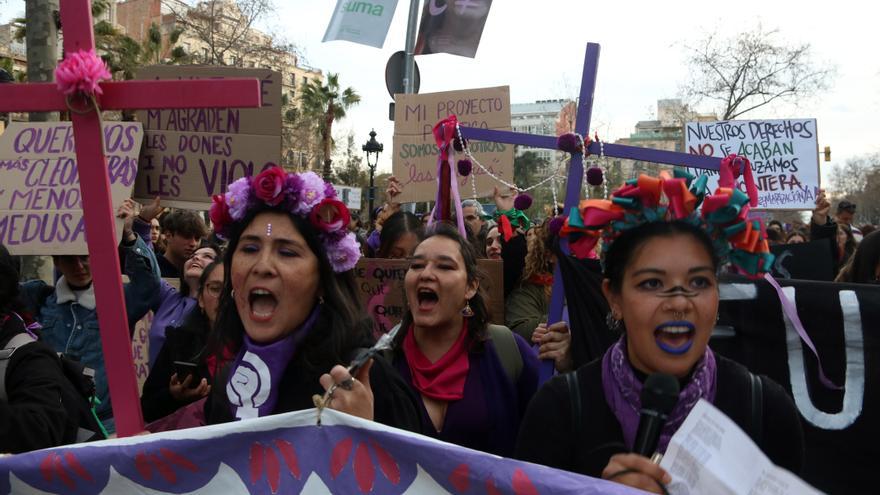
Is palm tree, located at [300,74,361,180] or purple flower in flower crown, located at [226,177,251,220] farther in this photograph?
palm tree, located at [300,74,361,180]

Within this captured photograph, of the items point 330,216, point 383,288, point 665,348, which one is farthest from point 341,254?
point 383,288

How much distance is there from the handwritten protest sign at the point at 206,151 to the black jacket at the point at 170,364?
2.23 feet

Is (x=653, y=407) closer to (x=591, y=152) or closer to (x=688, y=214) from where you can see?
(x=688, y=214)

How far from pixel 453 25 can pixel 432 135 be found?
6.32 feet

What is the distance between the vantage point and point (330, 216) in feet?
8.80

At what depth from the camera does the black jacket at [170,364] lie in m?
3.40

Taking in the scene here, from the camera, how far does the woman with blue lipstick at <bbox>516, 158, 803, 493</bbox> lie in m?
2.09

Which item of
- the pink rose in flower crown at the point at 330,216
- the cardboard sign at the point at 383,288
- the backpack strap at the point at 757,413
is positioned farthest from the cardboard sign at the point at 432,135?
the backpack strap at the point at 757,413

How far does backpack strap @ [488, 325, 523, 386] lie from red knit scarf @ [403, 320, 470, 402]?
129 millimetres

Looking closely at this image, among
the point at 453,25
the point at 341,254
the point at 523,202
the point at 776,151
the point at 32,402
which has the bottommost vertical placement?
the point at 32,402

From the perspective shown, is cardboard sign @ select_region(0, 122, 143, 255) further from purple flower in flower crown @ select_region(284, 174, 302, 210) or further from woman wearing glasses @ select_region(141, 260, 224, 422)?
purple flower in flower crown @ select_region(284, 174, 302, 210)

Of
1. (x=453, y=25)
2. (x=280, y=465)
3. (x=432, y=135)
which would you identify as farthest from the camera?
(x=453, y=25)

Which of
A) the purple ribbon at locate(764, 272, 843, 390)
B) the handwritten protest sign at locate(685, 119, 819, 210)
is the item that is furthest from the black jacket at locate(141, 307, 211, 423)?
the handwritten protest sign at locate(685, 119, 819, 210)

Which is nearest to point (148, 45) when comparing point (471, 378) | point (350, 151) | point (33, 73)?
point (350, 151)
